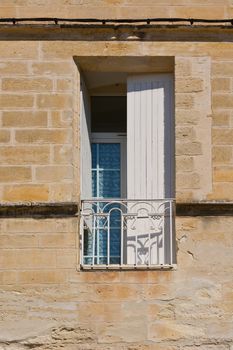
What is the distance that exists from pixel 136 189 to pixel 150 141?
1.82ft

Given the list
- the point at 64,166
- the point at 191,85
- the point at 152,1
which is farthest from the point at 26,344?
the point at 152,1

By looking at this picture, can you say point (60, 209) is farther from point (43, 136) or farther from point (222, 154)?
point (222, 154)

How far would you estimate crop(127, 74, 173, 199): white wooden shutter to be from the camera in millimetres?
9320

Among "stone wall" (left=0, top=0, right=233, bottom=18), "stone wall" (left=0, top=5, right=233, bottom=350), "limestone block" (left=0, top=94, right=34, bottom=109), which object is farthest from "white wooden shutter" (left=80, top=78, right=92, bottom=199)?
"stone wall" (left=0, top=0, right=233, bottom=18)

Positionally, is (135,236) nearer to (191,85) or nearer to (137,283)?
(137,283)

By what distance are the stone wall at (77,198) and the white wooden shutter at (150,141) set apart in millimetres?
300

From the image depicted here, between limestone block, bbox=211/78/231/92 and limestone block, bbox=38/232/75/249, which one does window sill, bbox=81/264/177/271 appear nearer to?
limestone block, bbox=38/232/75/249

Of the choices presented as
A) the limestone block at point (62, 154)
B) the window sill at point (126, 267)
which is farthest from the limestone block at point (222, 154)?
the limestone block at point (62, 154)

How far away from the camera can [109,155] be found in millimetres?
10125

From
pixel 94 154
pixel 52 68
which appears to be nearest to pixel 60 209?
pixel 94 154

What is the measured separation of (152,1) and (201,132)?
5.02 feet

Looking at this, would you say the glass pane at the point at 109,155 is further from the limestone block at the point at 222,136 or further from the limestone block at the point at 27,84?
the limestone block at the point at 222,136

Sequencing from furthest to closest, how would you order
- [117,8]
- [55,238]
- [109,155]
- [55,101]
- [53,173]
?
[109,155]
[117,8]
[55,101]
[53,173]
[55,238]

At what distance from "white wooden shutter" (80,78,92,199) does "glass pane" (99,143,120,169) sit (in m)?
0.26
